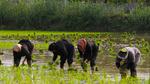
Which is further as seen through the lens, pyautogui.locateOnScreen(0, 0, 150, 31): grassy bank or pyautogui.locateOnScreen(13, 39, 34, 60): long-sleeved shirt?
pyautogui.locateOnScreen(0, 0, 150, 31): grassy bank

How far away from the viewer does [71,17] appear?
128 feet

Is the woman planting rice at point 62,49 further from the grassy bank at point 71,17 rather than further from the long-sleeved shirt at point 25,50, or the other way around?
the grassy bank at point 71,17

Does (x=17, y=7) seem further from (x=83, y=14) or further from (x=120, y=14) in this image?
(x=120, y=14)

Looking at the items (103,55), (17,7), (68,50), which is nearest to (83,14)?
(17,7)

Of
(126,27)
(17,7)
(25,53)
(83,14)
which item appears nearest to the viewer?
(25,53)

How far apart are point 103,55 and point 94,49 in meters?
5.18

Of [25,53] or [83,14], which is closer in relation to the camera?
[25,53]

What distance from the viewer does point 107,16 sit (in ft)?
125

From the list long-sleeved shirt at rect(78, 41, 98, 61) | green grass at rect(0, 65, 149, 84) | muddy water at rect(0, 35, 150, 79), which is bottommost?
muddy water at rect(0, 35, 150, 79)

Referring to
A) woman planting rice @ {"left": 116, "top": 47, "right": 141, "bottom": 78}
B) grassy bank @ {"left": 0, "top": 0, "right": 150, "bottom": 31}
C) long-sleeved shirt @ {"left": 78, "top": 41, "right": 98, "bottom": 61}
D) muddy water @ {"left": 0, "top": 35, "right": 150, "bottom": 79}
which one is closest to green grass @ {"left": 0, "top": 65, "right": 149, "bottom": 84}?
woman planting rice @ {"left": 116, "top": 47, "right": 141, "bottom": 78}

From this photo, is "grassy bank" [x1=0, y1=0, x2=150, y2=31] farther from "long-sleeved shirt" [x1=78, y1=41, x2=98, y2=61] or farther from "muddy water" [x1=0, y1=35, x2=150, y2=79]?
"long-sleeved shirt" [x1=78, y1=41, x2=98, y2=61]

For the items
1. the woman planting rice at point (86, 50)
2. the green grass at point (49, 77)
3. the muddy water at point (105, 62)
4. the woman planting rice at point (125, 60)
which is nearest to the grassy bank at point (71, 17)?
the muddy water at point (105, 62)

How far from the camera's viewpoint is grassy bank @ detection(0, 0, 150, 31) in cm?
3647

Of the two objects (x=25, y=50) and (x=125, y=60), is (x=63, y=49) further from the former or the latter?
(x=125, y=60)
